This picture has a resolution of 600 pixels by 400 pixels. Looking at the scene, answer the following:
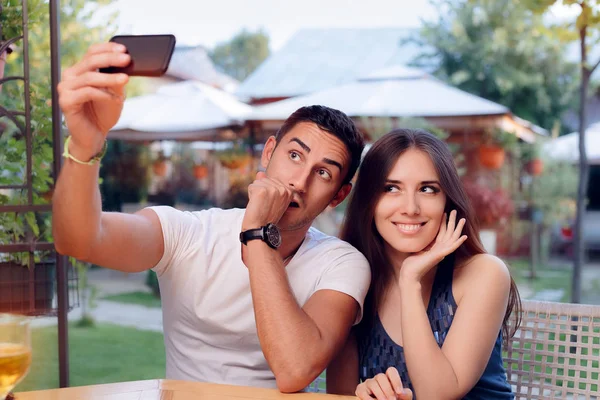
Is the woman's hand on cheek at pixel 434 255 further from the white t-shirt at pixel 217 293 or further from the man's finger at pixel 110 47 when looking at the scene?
the man's finger at pixel 110 47

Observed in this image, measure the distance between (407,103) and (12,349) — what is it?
706 cm

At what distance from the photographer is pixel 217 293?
1.78 meters

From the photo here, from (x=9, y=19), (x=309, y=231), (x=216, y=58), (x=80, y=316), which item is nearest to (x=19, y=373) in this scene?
(x=309, y=231)

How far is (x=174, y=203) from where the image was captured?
1025 cm

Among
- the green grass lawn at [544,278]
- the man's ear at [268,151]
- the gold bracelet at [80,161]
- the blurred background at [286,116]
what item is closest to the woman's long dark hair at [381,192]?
the man's ear at [268,151]

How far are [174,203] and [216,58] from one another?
2903 cm

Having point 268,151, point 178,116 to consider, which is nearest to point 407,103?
point 178,116

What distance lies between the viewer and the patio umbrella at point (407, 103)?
24.9 feet

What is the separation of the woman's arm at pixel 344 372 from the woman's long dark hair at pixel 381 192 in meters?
0.08

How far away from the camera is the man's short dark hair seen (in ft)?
6.04

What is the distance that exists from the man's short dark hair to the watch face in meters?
0.34

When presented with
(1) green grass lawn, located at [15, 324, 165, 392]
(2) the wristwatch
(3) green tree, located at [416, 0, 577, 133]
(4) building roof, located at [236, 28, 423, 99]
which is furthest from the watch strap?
(4) building roof, located at [236, 28, 423, 99]

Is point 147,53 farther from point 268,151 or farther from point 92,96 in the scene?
point 268,151

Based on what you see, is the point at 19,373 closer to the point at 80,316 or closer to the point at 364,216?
the point at 364,216
